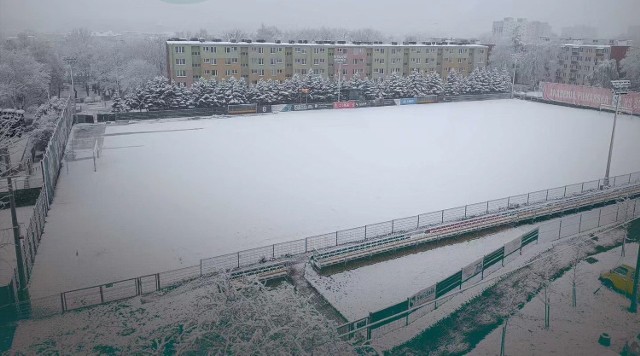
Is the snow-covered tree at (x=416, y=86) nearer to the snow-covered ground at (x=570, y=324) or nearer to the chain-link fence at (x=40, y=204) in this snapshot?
the chain-link fence at (x=40, y=204)

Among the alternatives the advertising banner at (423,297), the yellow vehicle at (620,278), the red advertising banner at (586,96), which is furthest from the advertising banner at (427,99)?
the advertising banner at (423,297)

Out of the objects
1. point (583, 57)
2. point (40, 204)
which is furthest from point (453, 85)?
point (40, 204)

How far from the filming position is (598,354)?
561 centimetres

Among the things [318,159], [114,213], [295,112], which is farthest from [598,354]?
[295,112]

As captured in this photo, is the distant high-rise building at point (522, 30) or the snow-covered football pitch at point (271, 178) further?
the distant high-rise building at point (522, 30)

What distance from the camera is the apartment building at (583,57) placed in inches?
1216

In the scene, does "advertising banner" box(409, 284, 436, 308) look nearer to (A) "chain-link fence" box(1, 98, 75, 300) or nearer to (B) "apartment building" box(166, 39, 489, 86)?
(A) "chain-link fence" box(1, 98, 75, 300)

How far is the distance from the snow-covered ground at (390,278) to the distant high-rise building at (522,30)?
109ft

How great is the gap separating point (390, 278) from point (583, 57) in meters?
33.6

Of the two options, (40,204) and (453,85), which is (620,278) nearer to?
(40,204)

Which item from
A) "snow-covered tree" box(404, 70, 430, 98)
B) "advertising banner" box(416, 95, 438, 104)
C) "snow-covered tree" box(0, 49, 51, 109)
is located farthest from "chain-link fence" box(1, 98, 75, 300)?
"advertising banner" box(416, 95, 438, 104)

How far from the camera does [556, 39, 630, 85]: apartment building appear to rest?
3088cm

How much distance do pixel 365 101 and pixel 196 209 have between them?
1959cm

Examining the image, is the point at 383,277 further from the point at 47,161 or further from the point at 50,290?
the point at 47,161
